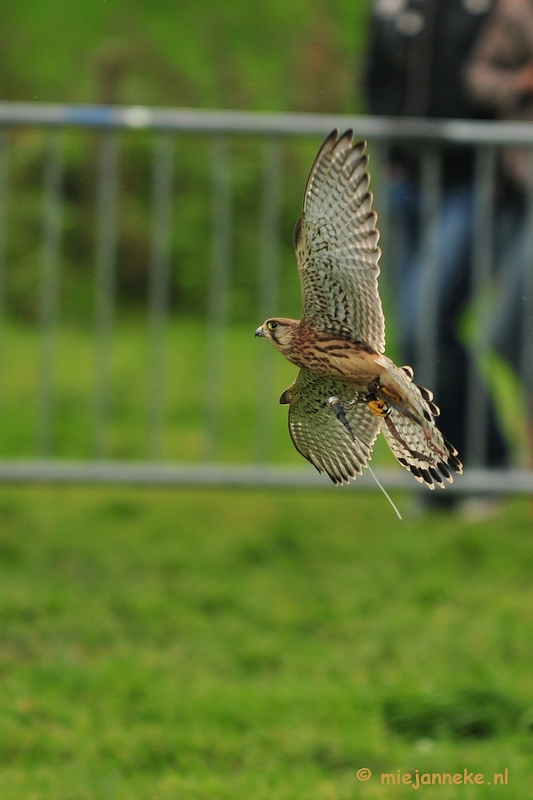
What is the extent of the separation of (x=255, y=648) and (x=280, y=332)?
4.25 m

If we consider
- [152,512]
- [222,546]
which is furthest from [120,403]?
[222,546]

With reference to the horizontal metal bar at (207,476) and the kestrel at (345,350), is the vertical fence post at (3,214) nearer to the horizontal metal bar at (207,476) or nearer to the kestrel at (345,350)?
the horizontal metal bar at (207,476)

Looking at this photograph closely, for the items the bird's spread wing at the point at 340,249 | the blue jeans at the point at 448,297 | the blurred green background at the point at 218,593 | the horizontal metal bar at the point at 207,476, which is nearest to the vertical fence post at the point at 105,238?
the blurred green background at the point at 218,593

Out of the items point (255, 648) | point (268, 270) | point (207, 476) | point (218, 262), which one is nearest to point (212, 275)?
point (268, 270)

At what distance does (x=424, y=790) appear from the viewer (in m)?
3.50

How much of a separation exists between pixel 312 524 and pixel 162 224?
266 centimetres

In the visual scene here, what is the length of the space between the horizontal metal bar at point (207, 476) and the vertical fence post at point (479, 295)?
0.35 m

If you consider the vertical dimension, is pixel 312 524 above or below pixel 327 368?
below

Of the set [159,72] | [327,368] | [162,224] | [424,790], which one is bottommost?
[424,790]

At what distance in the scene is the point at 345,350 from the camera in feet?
2.39

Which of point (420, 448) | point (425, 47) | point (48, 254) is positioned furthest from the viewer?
point (48, 254)

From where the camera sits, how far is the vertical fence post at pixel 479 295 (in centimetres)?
407

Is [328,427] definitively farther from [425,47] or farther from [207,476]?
[207,476]

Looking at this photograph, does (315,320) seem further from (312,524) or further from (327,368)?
(312,524)
